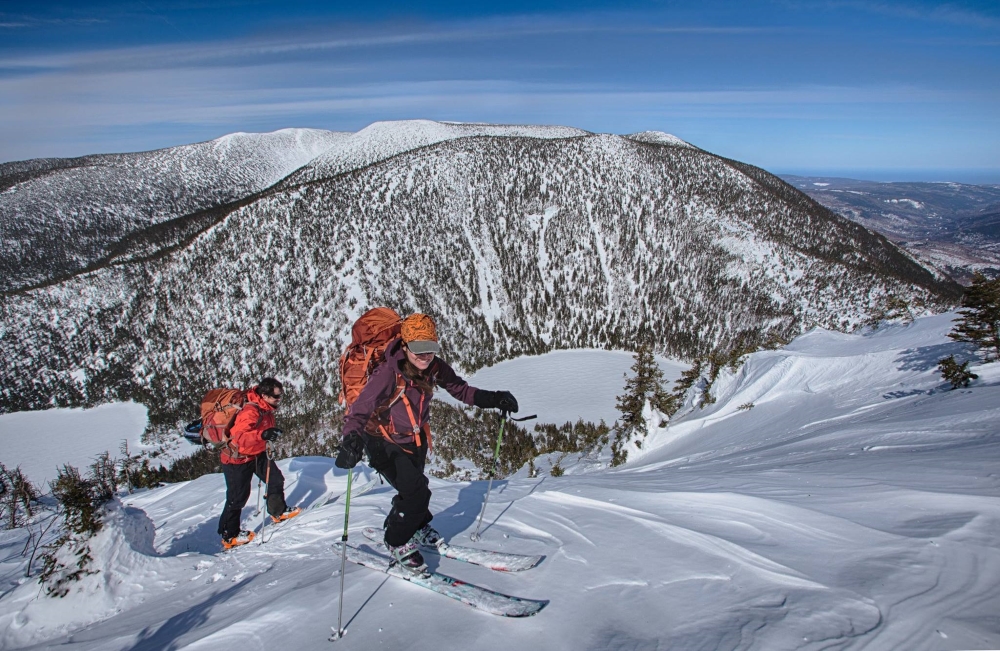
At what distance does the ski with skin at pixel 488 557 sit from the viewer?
426 cm

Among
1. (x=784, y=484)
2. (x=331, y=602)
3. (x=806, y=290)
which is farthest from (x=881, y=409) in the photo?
(x=806, y=290)

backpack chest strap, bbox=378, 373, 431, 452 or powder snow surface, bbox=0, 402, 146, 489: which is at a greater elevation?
backpack chest strap, bbox=378, 373, 431, 452

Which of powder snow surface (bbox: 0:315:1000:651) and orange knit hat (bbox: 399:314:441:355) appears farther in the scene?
orange knit hat (bbox: 399:314:441:355)

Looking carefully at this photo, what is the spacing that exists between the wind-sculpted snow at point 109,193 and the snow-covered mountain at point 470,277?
37974 mm

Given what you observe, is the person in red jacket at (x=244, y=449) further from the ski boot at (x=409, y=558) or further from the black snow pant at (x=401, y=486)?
the ski boot at (x=409, y=558)

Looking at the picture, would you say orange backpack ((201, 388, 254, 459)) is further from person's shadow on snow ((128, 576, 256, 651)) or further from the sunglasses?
the sunglasses

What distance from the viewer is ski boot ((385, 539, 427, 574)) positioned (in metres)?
4.22

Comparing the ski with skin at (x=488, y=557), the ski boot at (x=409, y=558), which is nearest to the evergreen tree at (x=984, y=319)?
the ski with skin at (x=488, y=557)

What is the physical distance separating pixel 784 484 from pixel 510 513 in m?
3.15

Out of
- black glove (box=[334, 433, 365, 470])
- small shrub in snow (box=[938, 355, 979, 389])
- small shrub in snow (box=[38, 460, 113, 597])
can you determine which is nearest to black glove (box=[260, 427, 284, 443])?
small shrub in snow (box=[38, 460, 113, 597])

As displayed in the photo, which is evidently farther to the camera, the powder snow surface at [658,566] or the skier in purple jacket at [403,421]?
the skier in purple jacket at [403,421]

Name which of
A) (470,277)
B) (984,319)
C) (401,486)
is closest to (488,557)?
(401,486)

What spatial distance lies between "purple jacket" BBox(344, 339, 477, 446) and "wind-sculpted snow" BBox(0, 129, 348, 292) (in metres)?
95.6

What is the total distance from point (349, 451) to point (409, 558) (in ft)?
3.69
